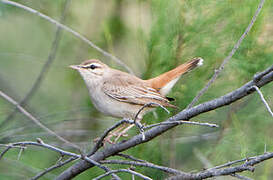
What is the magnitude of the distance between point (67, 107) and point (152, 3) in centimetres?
178

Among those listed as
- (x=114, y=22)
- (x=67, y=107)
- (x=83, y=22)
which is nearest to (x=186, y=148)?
(x=67, y=107)

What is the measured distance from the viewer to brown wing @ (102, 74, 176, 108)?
3656 mm

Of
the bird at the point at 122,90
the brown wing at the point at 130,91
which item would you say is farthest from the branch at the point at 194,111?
the brown wing at the point at 130,91

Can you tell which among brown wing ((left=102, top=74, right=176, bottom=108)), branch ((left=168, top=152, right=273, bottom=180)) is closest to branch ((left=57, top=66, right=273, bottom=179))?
branch ((left=168, top=152, right=273, bottom=180))

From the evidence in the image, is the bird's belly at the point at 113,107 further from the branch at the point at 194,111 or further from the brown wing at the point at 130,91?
the branch at the point at 194,111

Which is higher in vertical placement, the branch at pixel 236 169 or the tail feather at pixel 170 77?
the tail feather at pixel 170 77

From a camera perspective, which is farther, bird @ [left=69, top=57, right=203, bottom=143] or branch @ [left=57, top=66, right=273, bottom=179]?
bird @ [left=69, top=57, right=203, bottom=143]

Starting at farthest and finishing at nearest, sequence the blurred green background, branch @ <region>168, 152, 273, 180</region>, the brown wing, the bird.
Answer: the brown wing, the bird, the blurred green background, branch @ <region>168, 152, 273, 180</region>

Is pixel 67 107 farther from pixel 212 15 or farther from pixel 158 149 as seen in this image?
pixel 212 15

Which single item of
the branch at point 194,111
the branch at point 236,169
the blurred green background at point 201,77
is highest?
the blurred green background at point 201,77

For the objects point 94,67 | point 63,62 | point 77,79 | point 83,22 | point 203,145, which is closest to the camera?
point 94,67

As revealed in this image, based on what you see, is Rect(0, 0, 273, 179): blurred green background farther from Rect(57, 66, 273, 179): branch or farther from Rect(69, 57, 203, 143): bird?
Rect(57, 66, 273, 179): branch

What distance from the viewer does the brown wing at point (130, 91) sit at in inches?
144

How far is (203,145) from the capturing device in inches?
173
